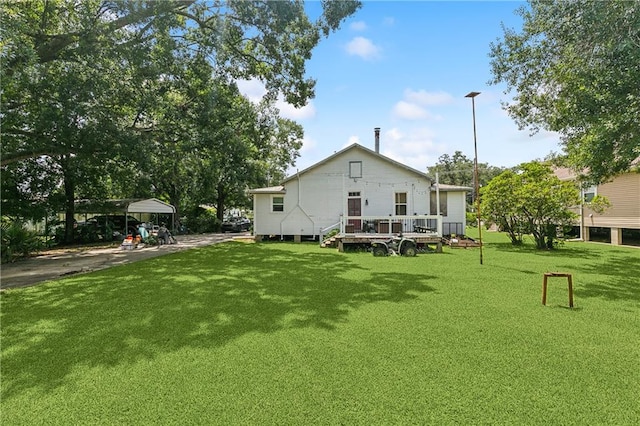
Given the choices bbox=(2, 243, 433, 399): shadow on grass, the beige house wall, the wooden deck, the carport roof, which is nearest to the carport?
the carport roof

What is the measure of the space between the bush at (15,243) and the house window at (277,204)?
35.0ft

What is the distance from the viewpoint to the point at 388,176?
1808 centimetres

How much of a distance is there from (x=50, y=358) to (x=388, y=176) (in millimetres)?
16330

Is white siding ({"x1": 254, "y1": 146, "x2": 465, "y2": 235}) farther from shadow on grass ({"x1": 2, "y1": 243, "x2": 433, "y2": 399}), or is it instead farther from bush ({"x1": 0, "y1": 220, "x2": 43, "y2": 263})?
bush ({"x1": 0, "y1": 220, "x2": 43, "y2": 263})

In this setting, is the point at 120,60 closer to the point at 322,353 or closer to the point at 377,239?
the point at 377,239

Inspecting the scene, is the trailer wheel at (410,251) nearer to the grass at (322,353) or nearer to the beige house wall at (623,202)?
the grass at (322,353)

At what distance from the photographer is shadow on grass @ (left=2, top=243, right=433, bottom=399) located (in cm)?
391

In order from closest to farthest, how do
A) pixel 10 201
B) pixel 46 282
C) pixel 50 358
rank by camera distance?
pixel 50 358
pixel 46 282
pixel 10 201

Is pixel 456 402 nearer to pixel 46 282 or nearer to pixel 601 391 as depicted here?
pixel 601 391

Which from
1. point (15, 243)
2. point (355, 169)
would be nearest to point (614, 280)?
point (355, 169)

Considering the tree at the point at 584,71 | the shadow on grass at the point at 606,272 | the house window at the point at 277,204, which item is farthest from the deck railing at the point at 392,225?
the tree at the point at 584,71

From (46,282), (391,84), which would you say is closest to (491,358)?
(46,282)

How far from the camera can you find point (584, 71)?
7496 mm

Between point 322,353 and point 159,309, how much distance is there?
11.2 ft
